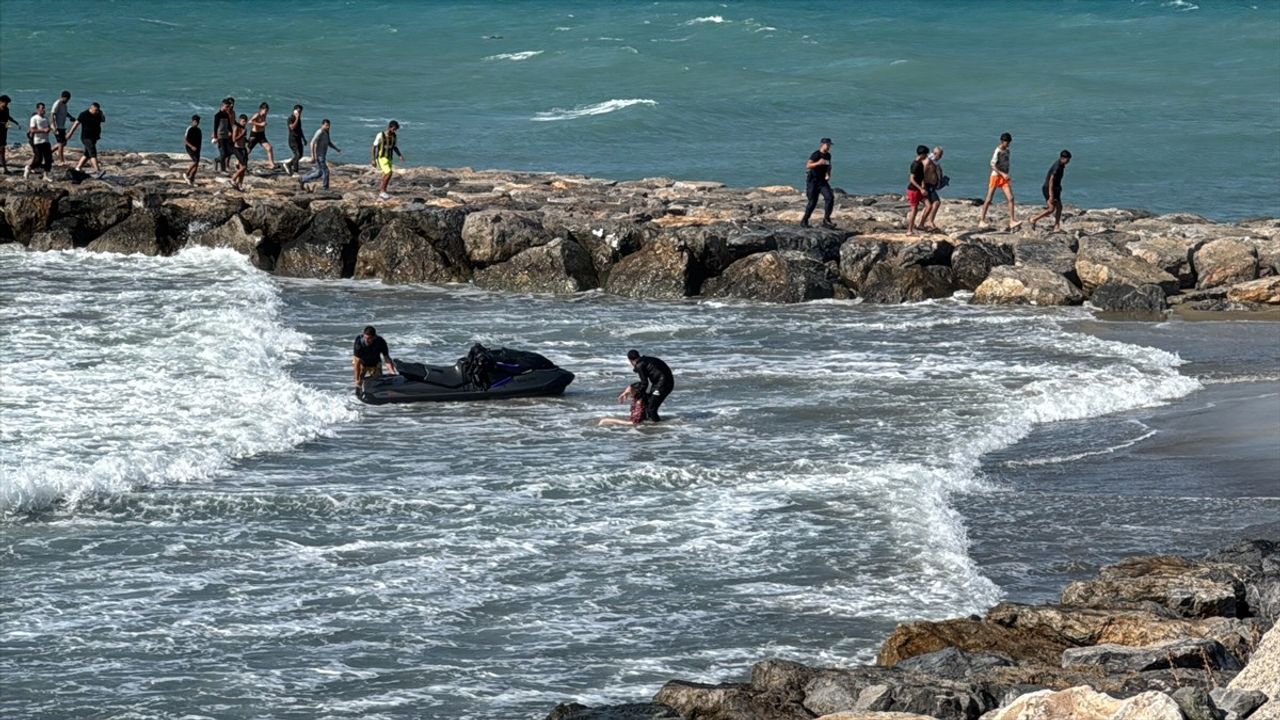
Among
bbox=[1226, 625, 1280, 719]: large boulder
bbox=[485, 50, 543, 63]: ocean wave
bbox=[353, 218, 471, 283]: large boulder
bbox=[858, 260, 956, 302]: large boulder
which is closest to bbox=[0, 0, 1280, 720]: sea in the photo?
bbox=[858, 260, 956, 302]: large boulder

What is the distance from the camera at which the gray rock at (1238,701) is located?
9258mm

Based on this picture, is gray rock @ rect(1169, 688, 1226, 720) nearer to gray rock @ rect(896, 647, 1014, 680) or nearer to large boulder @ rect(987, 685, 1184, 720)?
large boulder @ rect(987, 685, 1184, 720)

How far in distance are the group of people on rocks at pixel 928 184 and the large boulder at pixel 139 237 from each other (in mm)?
11304

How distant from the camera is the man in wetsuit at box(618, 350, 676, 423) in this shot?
2084 centimetres

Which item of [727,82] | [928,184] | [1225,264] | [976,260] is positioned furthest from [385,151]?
[727,82]

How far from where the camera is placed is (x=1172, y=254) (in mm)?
29484

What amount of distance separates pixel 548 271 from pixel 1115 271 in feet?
29.7

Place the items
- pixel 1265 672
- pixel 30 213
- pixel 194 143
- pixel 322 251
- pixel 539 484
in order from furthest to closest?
pixel 194 143
pixel 30 213
pixel 322 251
pixel 539 484
pixel 1265 672

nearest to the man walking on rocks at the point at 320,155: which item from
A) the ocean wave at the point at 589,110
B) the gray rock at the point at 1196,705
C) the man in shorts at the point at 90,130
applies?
the man in shorts at the point at 90,130

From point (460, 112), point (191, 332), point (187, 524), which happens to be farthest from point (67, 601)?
point (460, 112)

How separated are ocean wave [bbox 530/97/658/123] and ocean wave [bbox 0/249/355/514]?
27.8m

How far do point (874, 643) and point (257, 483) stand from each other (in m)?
7.46

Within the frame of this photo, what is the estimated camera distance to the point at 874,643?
13656mm

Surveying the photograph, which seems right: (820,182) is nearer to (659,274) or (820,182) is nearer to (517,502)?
(659,274)
